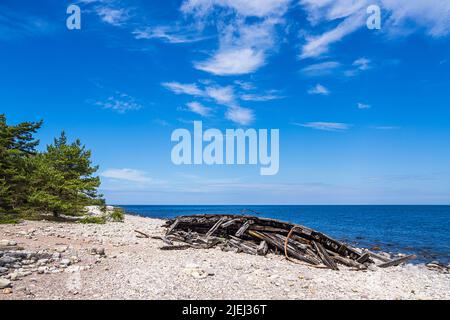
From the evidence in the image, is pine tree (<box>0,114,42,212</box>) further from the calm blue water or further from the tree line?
the calm blue water

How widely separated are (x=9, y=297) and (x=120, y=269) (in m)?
3.68

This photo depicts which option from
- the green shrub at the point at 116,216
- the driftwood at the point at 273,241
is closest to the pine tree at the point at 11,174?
the green shrub at the point at 116,216

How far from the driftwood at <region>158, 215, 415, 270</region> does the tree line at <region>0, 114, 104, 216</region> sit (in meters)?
9.31

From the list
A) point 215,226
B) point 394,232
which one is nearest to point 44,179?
point 215,226

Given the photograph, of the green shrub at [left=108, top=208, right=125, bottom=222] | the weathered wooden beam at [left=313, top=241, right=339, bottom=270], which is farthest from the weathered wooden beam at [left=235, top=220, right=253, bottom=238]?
the green shrub at [left=108, top=208, right=125, bottom=222]

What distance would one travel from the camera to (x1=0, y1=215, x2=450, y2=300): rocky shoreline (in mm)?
8688

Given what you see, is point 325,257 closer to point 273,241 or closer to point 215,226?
point 273,241

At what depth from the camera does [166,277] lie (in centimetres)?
1009

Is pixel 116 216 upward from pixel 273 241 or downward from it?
upward

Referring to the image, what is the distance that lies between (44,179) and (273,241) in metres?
18.2
